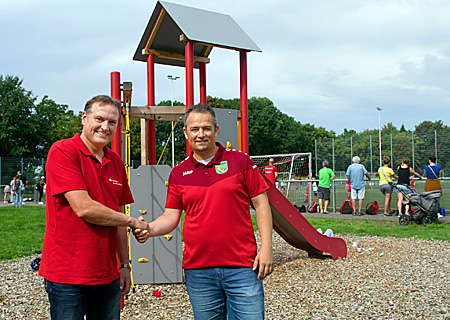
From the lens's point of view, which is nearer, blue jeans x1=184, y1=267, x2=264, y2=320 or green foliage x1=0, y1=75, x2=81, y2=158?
blue jeans x1=184, y1=267, x2=264, y2=320

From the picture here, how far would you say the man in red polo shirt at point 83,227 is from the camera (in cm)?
226

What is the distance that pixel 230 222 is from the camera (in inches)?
96.7

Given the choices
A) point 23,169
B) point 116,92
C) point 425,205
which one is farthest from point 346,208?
point 23,169

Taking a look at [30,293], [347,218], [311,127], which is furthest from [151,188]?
[311,127]

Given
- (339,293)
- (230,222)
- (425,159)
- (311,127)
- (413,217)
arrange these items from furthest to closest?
(311,127) < (425,159) < (413,217) < (339,293) < (230,222)

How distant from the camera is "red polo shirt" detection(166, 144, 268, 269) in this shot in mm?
2447

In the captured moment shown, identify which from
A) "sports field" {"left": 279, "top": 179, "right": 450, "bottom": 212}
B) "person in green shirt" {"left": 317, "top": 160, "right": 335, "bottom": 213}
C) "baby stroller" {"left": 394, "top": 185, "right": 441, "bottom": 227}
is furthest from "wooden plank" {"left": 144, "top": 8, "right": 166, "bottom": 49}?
"sports field" {"left": 279, "top": 179, "right": 450, "bottom": 212}

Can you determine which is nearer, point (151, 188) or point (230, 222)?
point (230, 222)

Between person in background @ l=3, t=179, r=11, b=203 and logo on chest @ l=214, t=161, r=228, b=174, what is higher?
logo on chest @ l=214, t=161, r=228, b=174

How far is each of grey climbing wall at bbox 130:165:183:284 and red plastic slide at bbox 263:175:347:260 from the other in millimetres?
1406

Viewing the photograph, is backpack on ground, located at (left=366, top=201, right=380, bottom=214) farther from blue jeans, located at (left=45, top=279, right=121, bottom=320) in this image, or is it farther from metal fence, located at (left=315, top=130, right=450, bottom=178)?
blue jeans, located at (left=45, top=279, right=121, bottom=320)

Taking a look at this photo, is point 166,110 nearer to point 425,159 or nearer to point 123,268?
point 123,268

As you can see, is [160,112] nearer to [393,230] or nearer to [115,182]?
[115,182]

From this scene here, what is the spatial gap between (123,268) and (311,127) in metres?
79.2
